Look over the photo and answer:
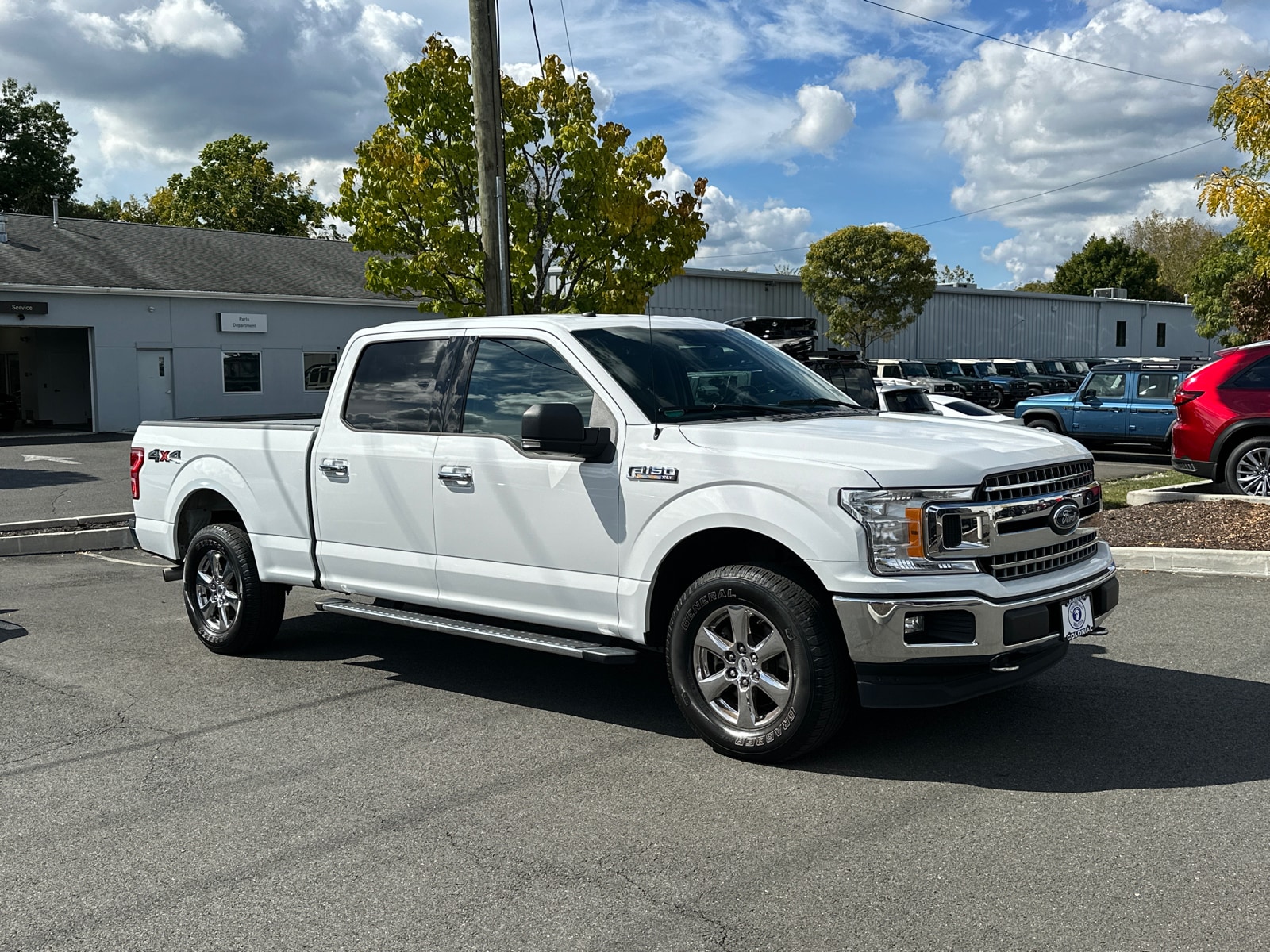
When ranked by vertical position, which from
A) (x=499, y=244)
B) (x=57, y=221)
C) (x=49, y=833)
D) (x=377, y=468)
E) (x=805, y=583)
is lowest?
(x=49, y=833)

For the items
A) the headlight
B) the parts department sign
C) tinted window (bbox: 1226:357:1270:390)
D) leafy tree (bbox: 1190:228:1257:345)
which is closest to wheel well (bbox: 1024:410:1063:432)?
tinted window (bbox: 1226:357:1270:390)

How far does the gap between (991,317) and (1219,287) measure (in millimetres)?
9659

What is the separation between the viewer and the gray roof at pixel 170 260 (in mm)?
30750

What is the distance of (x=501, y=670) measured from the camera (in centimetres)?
690

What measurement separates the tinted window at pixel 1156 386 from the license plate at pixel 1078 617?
1627cm

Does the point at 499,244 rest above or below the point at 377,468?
above

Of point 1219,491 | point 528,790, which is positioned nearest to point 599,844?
point 528,790

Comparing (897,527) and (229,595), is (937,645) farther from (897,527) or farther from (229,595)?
(229,595)

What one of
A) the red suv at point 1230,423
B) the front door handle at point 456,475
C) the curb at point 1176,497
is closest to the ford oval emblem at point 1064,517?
the front door handle at point 456,475

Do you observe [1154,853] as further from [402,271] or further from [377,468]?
[402,271]

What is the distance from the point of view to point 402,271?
20703 millimetres

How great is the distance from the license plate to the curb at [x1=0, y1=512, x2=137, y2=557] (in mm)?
9458

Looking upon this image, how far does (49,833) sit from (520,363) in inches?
119

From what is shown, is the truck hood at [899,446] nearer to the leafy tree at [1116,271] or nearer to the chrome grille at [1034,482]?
the chrome grille at [1034,482]
